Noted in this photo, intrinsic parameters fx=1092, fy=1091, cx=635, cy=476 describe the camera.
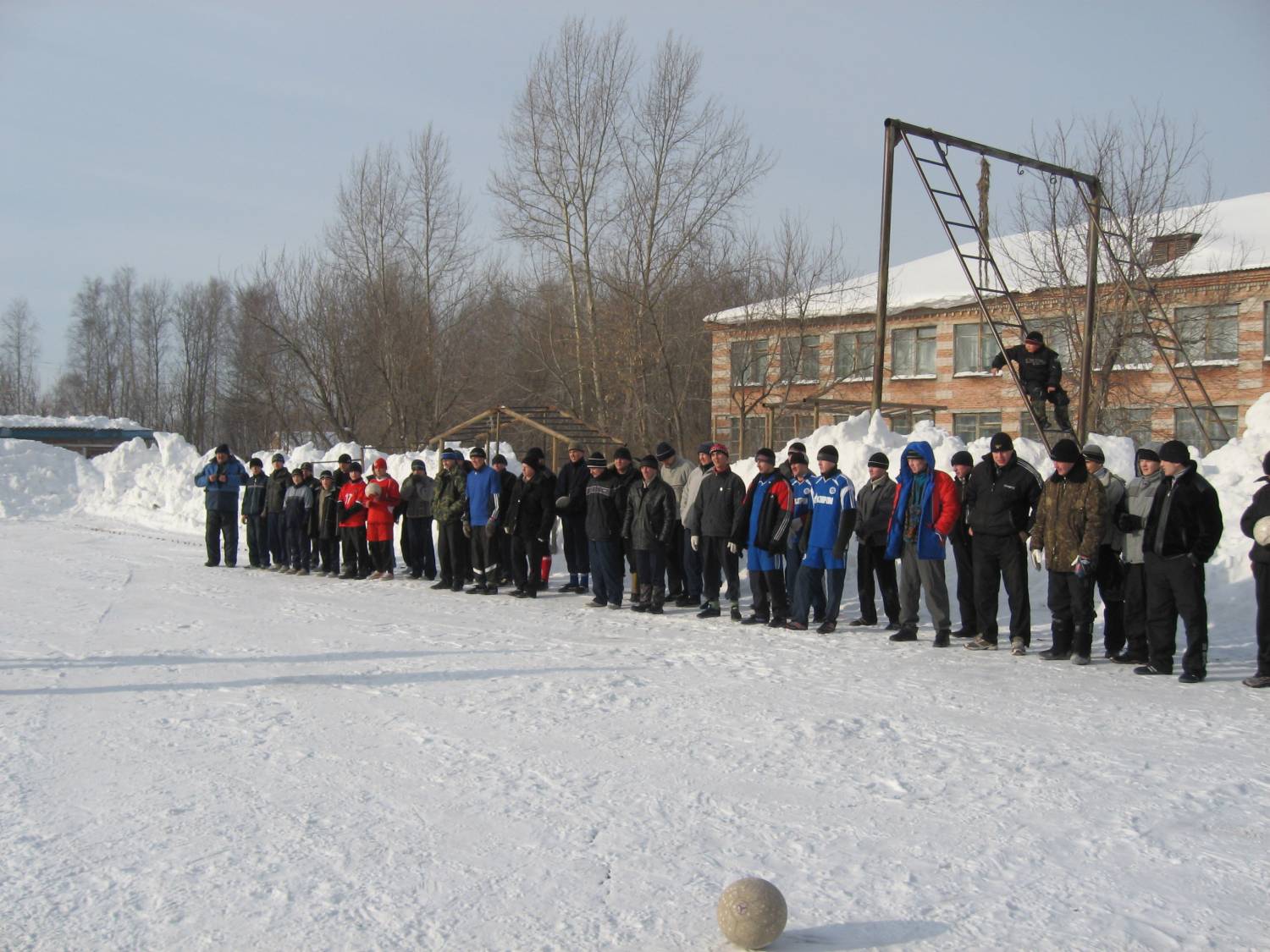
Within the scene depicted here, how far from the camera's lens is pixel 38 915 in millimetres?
3941

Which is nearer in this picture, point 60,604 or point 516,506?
point 60,604

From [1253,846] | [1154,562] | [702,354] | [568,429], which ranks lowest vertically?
[1253,846]

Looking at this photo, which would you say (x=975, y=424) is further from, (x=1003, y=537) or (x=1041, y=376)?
(x=1003, y=537)

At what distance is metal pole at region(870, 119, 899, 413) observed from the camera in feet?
44.8

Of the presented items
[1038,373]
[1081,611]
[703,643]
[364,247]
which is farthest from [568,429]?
[364,247]

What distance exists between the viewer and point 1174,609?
8312mm

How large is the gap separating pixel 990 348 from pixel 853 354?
6.90 m

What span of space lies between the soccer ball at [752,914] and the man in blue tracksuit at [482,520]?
10.1 m

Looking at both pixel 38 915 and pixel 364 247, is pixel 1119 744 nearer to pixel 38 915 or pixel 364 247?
pixel 38 915

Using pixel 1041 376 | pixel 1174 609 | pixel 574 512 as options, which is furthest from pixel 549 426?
pixel 1174 609

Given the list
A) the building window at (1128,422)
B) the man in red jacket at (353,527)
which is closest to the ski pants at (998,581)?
the man in red jacket at (353,527)

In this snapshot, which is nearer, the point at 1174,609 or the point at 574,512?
the point at 1174,609

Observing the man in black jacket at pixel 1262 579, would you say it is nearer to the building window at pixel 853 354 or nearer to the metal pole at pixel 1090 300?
the metal pole at pixel 1090 300

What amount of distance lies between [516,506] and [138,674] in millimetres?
5791
